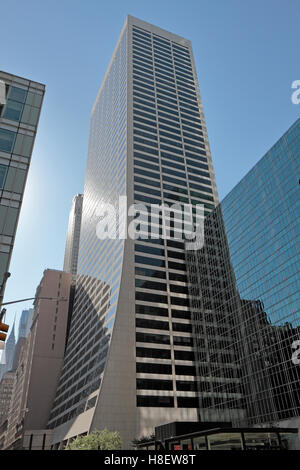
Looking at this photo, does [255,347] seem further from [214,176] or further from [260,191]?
[214,176]

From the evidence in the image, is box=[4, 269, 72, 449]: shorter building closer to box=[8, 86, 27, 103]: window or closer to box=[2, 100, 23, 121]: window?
box=[8, 86, 27, 103]: window

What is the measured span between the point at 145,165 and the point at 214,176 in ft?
80.8

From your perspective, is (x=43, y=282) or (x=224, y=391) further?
(x=43, y=282)

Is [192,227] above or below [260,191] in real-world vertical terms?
above

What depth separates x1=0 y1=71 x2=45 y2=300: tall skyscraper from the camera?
25.4 m

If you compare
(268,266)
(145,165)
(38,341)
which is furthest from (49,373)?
(268,266)

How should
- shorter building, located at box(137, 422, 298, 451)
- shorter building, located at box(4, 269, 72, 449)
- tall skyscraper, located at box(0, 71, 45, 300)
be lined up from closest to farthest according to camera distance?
tall skyscraper, located at box(0, 71, 45, 300) → shorter building, located at box(137, 422, 298, 451) → shorter building, located at box(4, 269, 72, 449)

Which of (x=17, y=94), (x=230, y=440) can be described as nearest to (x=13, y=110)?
(x=17, y=94)

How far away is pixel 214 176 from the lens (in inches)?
4520

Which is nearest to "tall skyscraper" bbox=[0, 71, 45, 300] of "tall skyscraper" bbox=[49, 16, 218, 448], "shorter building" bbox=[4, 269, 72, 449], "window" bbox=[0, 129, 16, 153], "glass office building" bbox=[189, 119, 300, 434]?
"window" bbox=[0, 129, 16, 153]

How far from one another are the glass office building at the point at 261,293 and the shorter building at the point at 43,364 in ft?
146

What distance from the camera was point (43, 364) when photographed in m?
112

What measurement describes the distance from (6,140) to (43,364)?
97.4 metres

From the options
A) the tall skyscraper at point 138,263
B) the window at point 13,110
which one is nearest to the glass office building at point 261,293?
the tall skyscraper at point 138,263
